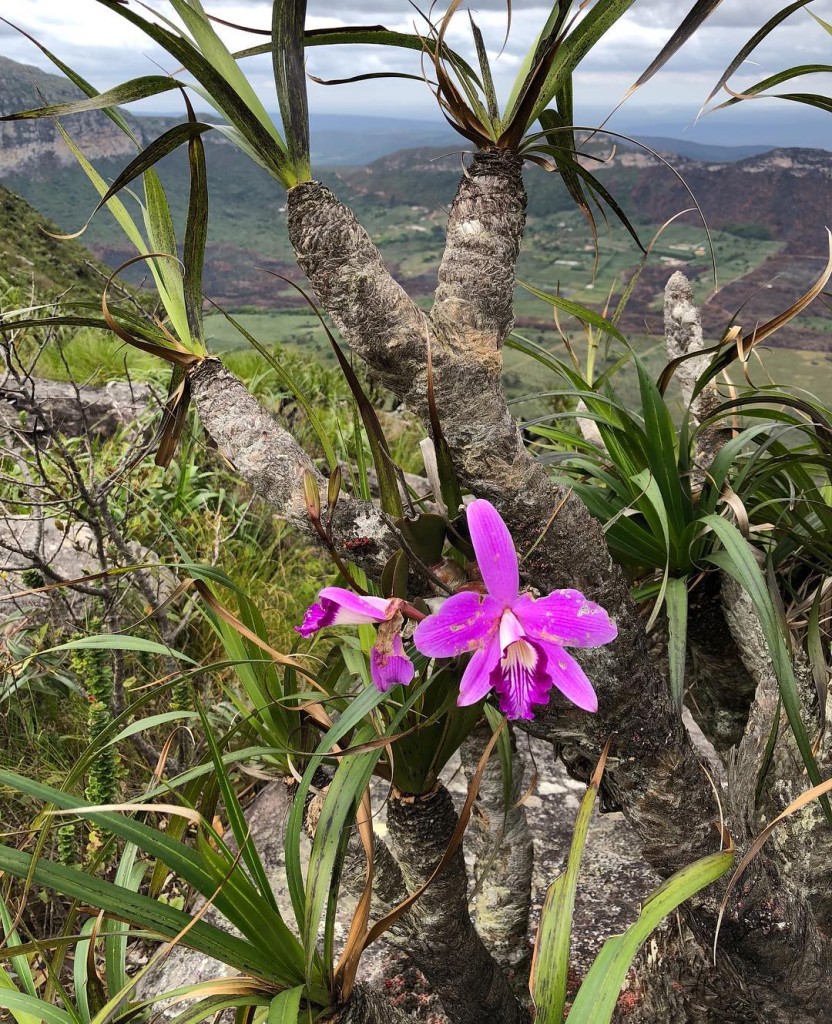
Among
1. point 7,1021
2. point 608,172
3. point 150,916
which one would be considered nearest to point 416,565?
point 150,916

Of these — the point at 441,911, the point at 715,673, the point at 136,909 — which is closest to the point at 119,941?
the point at 136,909

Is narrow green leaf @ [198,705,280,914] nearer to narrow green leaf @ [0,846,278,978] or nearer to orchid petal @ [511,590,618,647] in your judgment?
narrow green leaf @ [0,846,278,978]

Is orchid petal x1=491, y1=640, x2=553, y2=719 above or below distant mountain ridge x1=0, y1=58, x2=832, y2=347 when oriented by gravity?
below

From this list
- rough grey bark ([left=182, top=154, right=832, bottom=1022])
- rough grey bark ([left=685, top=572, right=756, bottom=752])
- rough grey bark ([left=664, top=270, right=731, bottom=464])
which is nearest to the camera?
rough grey bark ([left=182, top=154, right=832, bottom=1022])

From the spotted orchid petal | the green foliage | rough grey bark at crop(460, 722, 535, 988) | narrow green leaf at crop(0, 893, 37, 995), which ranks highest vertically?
the spotted orchid petal

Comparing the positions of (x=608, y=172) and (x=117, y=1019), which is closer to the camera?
(x=117, y=1019)

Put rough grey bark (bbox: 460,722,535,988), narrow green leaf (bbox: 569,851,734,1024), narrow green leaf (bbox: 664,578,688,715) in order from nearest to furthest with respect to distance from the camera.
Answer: narrow green leaf (bbox: 569,851,734,1024) → narrow green leaf (bbox: 664,578,688,715) → rough grey bark (bbox: 460,722,535,988)

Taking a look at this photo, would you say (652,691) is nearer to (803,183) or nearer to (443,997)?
(443,997)

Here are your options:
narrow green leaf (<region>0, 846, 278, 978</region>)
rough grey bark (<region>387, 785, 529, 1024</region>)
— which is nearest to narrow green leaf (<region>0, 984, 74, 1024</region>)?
narrow green leaf (<region>0, 846, 278, 978</region>)
